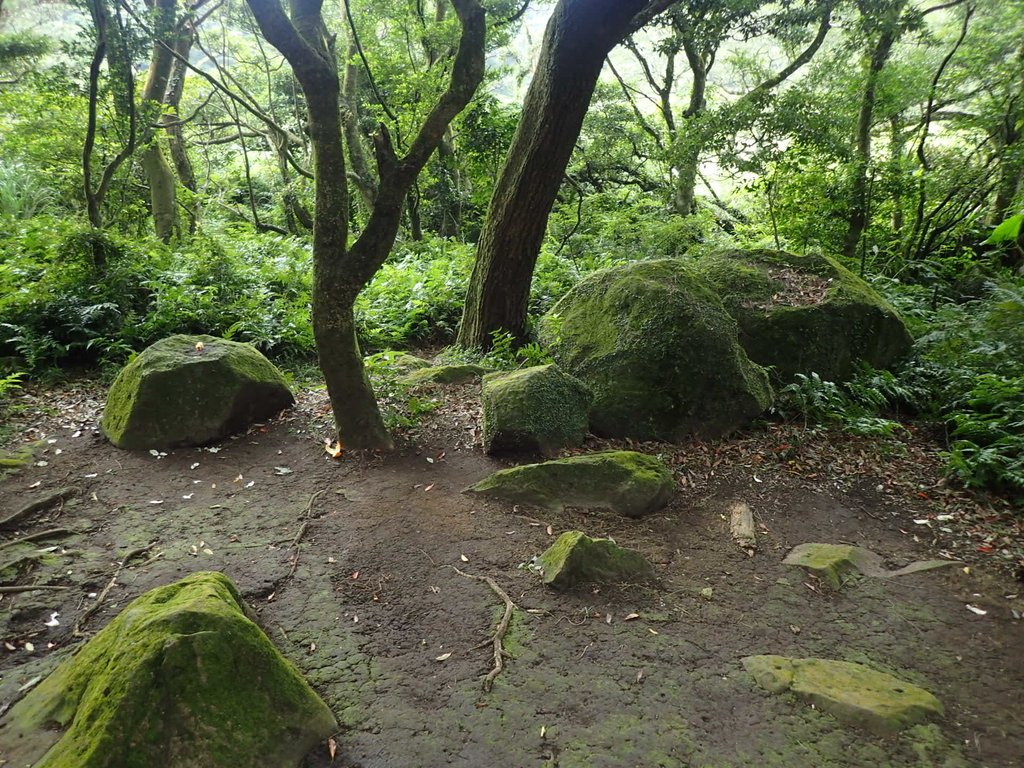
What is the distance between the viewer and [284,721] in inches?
97.6

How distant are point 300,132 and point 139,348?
995 centimetres

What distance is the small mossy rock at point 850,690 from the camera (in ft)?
9.02

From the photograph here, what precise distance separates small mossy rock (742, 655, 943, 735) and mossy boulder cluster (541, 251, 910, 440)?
275 centimetres

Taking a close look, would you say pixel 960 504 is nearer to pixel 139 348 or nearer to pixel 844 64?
pixel 139 348

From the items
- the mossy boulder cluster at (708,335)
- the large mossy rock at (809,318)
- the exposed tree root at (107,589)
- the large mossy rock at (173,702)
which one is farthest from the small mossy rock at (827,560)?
the exposed tree root at (107,589)

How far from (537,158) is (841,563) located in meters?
5.07

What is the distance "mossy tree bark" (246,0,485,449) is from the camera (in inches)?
171

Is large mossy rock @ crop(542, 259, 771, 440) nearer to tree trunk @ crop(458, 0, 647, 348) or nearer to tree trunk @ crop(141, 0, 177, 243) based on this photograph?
tree trunk @ crop(458, 0, 647, 348)

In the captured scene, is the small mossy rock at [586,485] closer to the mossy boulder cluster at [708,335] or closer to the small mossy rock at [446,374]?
the mossy boulder cluster at [708,335]

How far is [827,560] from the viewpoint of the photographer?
4.10m

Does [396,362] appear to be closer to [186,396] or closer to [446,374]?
[446,374]

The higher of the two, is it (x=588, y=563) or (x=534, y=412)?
(x=534, y=412)

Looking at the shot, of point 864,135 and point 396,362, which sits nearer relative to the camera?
point 396,362

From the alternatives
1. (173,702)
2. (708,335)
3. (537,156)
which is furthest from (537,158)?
(173,702)
